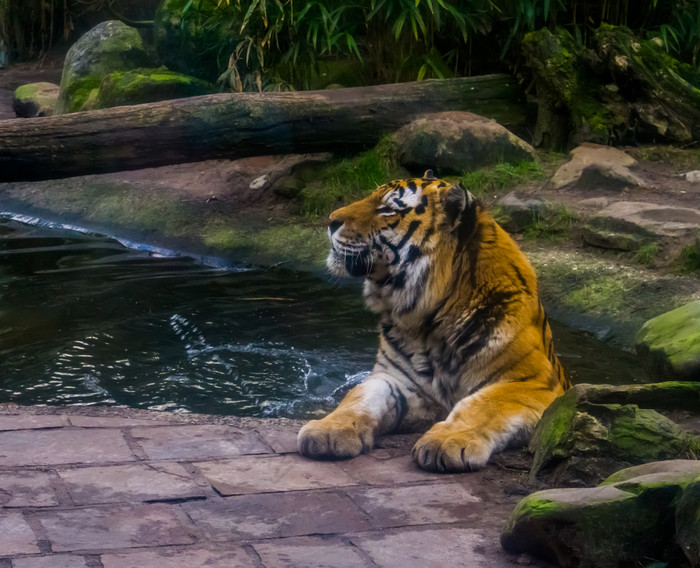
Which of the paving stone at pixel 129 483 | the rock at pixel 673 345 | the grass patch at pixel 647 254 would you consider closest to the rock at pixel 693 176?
the grass patch at pixel 647 254

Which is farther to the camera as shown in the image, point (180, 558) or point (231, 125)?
point (231, 125)

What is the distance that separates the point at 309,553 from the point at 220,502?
1.49 feet

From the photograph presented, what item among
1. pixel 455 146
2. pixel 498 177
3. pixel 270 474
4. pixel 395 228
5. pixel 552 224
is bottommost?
pixel 552 224

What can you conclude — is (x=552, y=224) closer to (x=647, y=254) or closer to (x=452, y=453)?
(x=647, y=254)

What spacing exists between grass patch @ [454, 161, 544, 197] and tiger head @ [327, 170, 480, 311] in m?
3.88

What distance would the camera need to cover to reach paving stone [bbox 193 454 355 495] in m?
2.99

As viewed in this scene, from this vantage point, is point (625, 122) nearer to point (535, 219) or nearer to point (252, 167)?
point (535, 219)

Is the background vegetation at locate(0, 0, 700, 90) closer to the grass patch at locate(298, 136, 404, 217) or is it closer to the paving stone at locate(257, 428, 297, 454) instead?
the grass patch at locate(298, 136, 404, 217)

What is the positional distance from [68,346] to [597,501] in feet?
12.6

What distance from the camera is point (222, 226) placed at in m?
8.26

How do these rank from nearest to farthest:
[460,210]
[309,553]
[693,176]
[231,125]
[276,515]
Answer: [309,553], [276,515], [460,210], [231,125], [693,176]

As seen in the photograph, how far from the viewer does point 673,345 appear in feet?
12.7

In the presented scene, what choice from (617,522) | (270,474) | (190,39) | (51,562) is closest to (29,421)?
(270,474)

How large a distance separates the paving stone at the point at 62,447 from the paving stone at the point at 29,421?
6 cm
